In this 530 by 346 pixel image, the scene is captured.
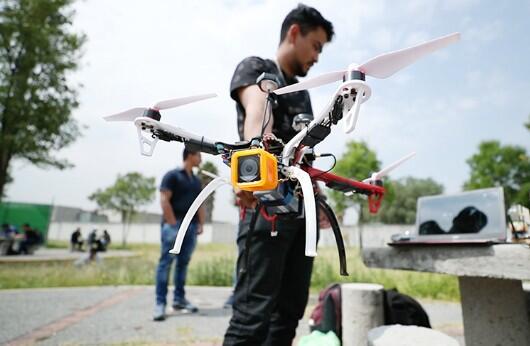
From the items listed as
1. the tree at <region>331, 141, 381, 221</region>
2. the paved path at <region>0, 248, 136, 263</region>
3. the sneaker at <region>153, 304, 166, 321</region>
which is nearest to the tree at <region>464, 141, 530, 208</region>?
the tree at <region>331, 141, 381, 221</region>

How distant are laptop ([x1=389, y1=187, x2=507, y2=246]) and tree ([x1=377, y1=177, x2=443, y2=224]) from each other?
4734 cm

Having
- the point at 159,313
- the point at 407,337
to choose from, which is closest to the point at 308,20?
the point at 407,337

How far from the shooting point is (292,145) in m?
0.76

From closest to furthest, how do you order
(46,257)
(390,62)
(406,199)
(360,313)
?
1. (390,62)
2. (360,313)
3. (46,257)
4. (406,199)

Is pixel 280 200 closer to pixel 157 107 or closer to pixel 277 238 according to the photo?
pixel 157 107

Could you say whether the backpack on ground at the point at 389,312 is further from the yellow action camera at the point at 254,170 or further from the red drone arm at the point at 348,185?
the yellow action camera at the point at 254,170

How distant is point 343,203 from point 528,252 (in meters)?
17.4

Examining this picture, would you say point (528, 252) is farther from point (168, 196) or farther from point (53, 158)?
point (53, 158)

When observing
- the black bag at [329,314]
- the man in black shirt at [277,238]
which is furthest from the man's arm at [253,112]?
the black bag at [329,314]

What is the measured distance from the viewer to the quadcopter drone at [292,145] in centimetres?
66

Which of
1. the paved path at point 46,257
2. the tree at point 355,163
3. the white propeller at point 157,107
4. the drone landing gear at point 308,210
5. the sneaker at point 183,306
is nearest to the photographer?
the drone landing gear at point 308,210

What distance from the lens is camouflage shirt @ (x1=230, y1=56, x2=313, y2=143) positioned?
1.36 meters

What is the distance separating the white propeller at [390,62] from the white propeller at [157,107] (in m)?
0.34

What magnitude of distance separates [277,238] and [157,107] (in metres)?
0.75
